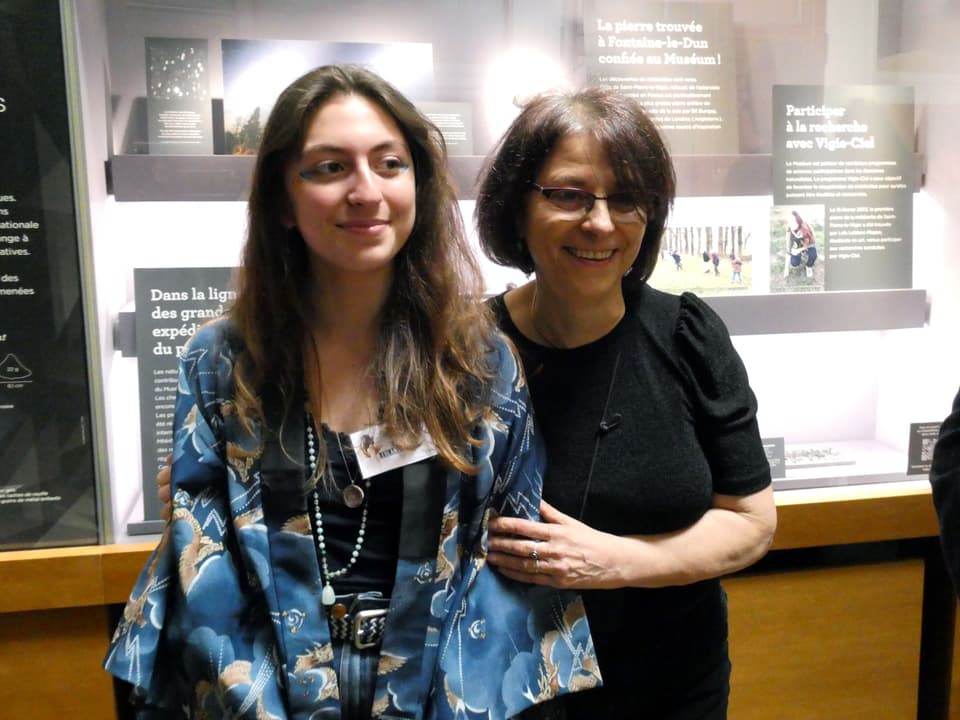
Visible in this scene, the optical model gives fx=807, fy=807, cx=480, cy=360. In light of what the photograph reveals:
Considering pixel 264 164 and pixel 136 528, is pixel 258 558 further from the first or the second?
pixel 136 528

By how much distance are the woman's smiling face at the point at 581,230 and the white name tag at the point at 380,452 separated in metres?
0.37

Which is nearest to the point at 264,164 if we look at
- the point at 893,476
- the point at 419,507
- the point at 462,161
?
the point at 419,507

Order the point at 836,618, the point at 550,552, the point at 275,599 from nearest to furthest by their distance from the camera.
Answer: the point at 275,599 < the point at 550,552 < the point at 836,618

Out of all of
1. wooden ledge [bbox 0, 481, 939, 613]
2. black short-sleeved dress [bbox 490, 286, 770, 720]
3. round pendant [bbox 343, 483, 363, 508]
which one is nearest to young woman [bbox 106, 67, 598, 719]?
round pendant [bbox 343, 483, 363, 508]

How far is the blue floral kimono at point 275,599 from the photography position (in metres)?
1.06

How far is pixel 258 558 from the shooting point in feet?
3.48

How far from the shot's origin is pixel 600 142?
1.25 meters

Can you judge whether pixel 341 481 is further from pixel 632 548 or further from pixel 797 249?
pixel 797 249

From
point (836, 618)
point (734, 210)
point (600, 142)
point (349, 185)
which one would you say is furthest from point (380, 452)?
point (836, 618)

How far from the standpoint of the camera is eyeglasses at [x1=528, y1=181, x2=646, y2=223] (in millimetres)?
1261

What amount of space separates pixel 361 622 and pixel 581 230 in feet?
2.17

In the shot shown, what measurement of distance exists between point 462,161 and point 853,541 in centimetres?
126

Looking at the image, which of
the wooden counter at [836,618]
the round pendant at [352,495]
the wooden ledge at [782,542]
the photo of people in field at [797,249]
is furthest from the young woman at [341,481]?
the photo of people in field at [797,249]

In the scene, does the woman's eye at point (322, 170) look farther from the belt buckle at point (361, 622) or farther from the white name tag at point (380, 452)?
the belt buckle at point (361, 622)
